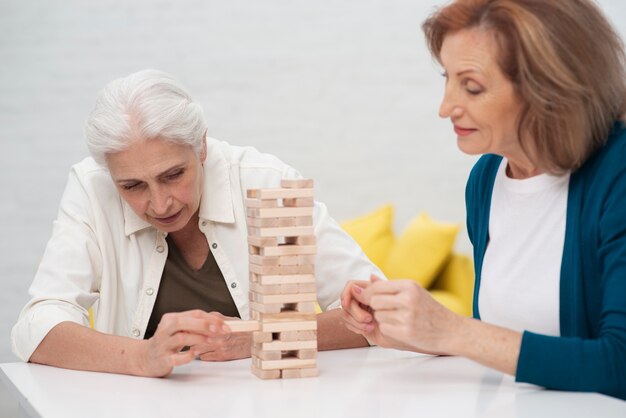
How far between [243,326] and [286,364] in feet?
0.43

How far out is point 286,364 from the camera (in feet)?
6.58

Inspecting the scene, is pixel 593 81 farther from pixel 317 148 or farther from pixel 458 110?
pixel 317 148

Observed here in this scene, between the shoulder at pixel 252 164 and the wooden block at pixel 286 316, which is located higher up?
the shoulder at pixel 252 164

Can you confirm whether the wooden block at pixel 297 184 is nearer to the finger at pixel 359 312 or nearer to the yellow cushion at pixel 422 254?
the finger at pixel 359 312

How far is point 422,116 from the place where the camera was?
5453 millimetres

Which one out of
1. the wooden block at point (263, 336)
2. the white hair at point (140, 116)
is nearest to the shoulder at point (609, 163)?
the wooden block at point (263, 336)

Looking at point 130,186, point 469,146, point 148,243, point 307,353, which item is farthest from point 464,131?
point 148,243

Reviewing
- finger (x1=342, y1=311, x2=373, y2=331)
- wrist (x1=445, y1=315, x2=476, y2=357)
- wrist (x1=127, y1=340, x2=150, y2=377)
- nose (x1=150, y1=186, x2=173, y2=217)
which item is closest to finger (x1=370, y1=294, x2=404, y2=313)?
wrist (x1=445, y1=315, x2=476, y2=357)

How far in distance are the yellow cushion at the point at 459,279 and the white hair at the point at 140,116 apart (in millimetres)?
2783

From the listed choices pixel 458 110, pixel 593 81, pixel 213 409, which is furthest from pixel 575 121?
pixel 213 409

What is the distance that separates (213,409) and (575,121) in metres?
0.96

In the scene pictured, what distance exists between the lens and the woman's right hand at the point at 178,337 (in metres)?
1.97

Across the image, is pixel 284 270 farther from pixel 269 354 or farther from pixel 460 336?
pixel 460 336

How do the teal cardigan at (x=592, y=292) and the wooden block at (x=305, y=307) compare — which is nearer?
the teal cardigan at (x=592, y=292)
